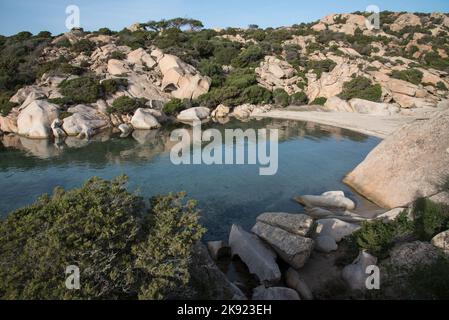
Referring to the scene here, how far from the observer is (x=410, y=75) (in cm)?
5256

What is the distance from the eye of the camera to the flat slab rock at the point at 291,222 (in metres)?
13.9

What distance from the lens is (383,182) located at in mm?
20219

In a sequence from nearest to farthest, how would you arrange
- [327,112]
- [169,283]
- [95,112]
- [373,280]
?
[169,283], [373,280], [95,112], [327,112]

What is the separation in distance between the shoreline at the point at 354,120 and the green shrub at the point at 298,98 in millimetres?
4906

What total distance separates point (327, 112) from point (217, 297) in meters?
43.9

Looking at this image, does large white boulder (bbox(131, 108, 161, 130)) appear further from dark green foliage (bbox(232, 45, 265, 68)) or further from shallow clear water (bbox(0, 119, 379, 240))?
dark green foliage (bbox(232, 45, 265, 68))

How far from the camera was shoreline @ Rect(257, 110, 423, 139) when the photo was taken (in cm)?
3816

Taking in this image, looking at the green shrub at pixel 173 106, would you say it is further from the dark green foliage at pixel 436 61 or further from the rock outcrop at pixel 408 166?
the dark green foliage at pixel 436 61

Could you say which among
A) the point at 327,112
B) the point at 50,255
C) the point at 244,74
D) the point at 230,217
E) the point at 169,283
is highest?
the point at 244,74

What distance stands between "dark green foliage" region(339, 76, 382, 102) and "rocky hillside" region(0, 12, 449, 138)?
0.17 m

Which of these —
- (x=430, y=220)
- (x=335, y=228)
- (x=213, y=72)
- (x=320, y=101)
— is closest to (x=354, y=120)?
(x=320, y=101)

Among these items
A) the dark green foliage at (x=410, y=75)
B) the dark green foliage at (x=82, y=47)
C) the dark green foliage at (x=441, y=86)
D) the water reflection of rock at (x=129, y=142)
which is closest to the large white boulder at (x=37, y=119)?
the water reflection of rock at (x=129, y=142)
